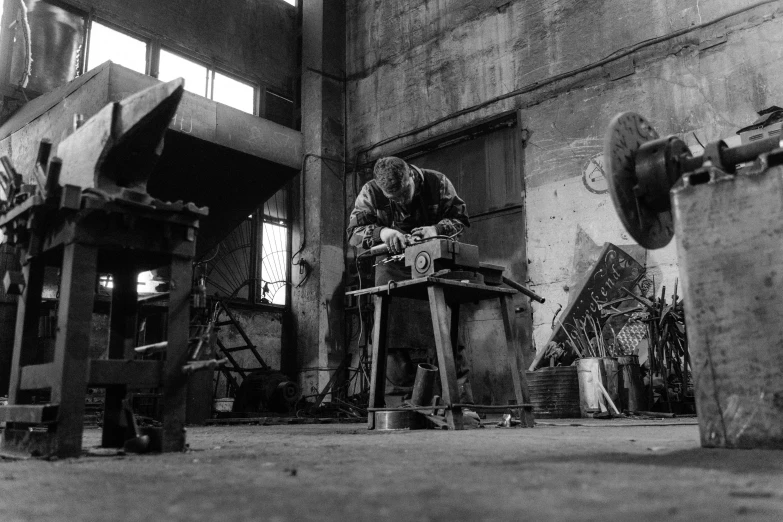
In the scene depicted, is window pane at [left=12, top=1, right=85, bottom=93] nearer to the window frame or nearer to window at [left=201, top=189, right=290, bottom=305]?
the window frame

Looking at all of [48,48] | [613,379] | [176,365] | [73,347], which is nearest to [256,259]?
[48,48]

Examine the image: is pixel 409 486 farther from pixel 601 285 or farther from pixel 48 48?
pixel 48 48

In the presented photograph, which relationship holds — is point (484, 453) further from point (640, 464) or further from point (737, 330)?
point (737, 330)

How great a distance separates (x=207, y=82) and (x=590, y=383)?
17.8 feet

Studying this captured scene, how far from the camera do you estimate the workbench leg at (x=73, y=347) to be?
5.86 ft

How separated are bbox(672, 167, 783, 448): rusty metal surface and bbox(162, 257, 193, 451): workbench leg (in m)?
1.45

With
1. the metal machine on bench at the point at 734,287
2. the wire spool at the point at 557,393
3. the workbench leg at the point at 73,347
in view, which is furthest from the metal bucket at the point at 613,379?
the workbench leg at the point at 73,347

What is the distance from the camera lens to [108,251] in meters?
2.07

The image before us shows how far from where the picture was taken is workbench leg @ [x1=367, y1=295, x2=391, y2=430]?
345cm

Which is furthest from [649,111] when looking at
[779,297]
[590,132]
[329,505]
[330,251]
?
[329,505]

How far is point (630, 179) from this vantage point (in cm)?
200

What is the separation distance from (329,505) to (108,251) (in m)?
1.45

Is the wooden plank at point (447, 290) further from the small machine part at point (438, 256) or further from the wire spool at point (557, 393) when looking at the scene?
the wire spool at point (557, 393)

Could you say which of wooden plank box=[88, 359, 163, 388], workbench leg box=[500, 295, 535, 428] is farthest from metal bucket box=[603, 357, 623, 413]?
wooden plank box=[88, 359, 163, 388]
